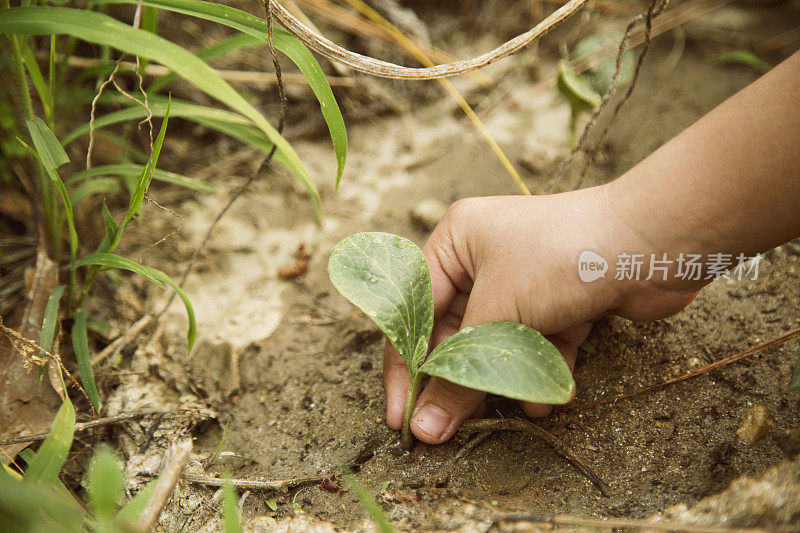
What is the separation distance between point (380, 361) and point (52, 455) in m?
0.71

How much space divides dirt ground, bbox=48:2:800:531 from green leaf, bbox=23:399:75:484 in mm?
255

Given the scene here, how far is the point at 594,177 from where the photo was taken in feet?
5.59

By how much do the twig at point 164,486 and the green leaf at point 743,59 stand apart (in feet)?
6.93

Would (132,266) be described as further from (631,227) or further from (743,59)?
(743,59)

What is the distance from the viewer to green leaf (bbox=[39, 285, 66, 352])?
1.10 meters

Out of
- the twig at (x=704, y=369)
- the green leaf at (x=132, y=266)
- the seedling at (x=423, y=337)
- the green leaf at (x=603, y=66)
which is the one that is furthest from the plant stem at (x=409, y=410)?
the green leaf at (x=603, y=66)

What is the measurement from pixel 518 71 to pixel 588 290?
4.63ft

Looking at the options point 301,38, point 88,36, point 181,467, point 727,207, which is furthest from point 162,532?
point 727,207

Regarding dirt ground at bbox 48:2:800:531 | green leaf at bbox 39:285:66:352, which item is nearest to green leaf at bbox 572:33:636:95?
dirt ground at bbox 48:2:800:531

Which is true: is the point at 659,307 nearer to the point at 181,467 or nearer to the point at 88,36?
the point at 181,467

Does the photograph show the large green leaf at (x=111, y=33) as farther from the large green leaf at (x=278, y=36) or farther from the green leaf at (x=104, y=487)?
the green leaf at (x=104, y=487)

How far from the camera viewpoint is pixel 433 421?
1069 mm

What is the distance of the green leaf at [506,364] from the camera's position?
2.70 ft

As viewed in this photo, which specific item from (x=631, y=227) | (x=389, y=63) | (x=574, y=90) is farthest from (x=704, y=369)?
(x=389, y=63)
